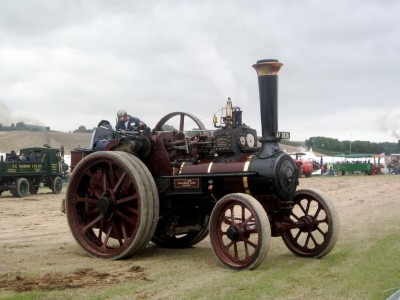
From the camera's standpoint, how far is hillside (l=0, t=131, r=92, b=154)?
203 feet

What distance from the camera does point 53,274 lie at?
5.86 m

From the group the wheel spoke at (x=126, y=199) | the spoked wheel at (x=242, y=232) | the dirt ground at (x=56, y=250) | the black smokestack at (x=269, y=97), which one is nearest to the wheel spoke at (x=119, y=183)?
the wheel spoke at (x=126, y=199)

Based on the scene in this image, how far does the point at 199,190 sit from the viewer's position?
273 inches

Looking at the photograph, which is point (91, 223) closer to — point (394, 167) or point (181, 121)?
point (181, 121)

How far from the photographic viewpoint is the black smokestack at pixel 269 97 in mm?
6531

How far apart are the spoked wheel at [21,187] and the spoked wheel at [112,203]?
13419 millimetres

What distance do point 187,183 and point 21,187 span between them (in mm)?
14789

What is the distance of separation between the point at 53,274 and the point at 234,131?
268 centimetres

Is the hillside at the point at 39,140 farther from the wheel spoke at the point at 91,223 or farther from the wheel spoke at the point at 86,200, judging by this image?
the wheel spoke at the point at 91,223

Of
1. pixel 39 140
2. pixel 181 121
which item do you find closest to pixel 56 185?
pixel 181 121

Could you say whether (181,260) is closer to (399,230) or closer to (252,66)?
(252,66)

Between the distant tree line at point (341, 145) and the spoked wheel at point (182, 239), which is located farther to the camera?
the distant tree line at point (341, 145)

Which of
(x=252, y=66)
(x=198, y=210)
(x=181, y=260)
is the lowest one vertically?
(x=181, y=260)

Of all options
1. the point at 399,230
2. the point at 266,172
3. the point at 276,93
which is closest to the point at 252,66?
the point at 276,93
